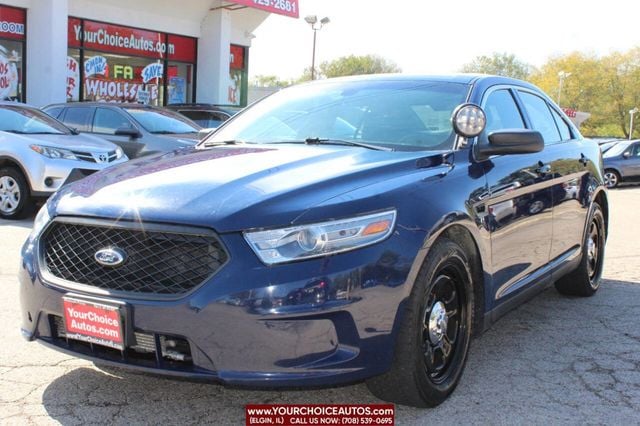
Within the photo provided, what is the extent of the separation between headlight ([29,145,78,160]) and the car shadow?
554 centimetres

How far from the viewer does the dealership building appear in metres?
15.9

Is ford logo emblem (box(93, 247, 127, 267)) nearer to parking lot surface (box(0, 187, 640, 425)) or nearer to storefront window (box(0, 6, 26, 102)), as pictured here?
parking lot surface (box(0, 187, 640, 425))

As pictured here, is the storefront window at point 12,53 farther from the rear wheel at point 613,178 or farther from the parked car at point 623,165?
the rear wheel at point 613,178

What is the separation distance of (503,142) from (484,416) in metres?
1.40

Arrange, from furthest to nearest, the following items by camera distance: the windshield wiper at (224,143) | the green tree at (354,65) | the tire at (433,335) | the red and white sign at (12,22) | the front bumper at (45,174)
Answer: the green tree at (354,65)
the red and white sign at (12,22)
the front bumper at (45,174)
the windshield wiper at (224,143)
the tire at (433,335)

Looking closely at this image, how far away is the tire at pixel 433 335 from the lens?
289cm

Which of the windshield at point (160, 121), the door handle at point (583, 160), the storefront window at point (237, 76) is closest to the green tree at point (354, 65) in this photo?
the storefront window at point (237, 76)

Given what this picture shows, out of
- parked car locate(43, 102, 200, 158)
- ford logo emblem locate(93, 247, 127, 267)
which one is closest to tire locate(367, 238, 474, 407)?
ford logo emblem locate(93, 247, 127, 267)

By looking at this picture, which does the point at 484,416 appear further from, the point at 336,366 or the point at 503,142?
the point at 503,142

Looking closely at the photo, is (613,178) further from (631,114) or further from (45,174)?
(631,114)

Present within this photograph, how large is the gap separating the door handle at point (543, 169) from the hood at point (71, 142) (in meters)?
6.36

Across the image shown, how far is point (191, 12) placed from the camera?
20.2m

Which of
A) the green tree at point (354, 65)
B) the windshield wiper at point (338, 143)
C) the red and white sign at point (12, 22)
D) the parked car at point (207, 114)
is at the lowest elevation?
the windshield wiper at point (338, 143)

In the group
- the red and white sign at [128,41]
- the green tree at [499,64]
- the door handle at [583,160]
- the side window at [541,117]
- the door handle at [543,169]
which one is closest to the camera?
the door handle at [543,169]
